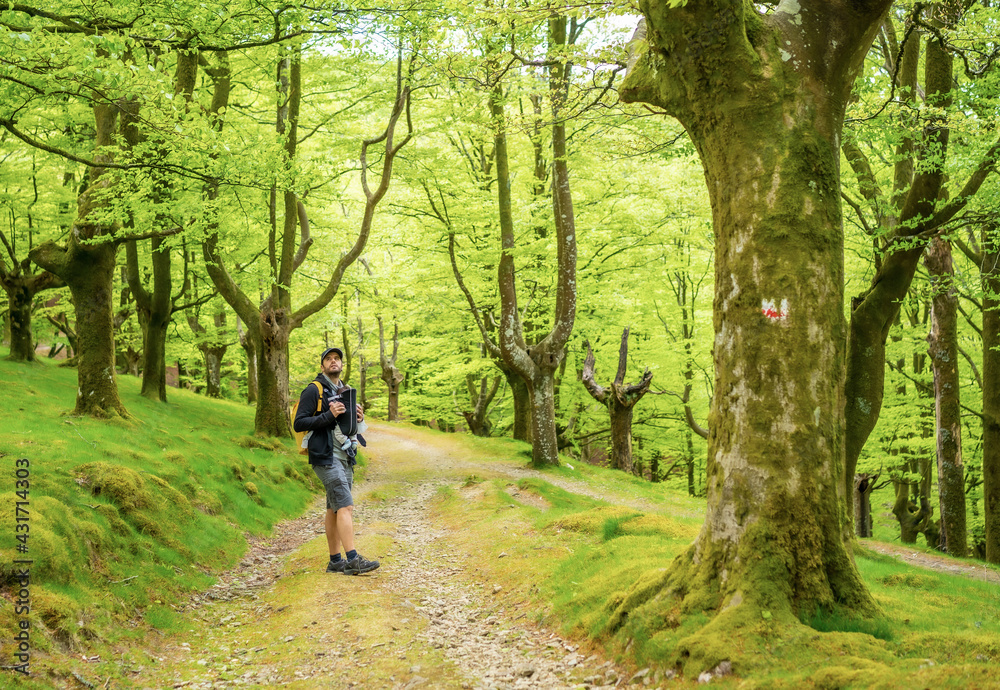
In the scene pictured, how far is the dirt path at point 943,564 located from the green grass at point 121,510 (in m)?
9.88

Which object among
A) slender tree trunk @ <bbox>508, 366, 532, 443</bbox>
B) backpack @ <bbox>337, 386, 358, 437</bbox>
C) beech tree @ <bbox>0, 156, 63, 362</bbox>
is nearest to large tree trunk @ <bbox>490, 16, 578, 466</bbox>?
slender tree trunk @ <bbox>508, 366, 532, 443</bbox>

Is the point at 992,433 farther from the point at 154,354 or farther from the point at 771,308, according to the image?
the point at 154,354

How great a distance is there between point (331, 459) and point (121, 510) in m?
2.24

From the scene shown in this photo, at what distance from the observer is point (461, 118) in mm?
15305

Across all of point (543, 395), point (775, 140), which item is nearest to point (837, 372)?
point (775, 140)

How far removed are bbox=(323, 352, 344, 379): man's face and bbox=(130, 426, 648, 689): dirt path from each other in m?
2.16

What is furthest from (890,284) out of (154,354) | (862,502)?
(154,354)

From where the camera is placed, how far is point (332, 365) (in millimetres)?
6801

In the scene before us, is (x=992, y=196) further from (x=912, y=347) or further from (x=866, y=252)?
(x=912, y=347)

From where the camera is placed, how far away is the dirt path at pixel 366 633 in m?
4.46

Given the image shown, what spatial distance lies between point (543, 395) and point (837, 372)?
11.7m

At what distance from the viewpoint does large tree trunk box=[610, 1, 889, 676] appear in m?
3.95

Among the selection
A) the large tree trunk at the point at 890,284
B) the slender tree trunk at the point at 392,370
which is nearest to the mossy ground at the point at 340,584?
the large tree trunk at the point at 890,284

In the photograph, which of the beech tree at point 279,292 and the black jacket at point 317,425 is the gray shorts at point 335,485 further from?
the beech tree at point 279,292
